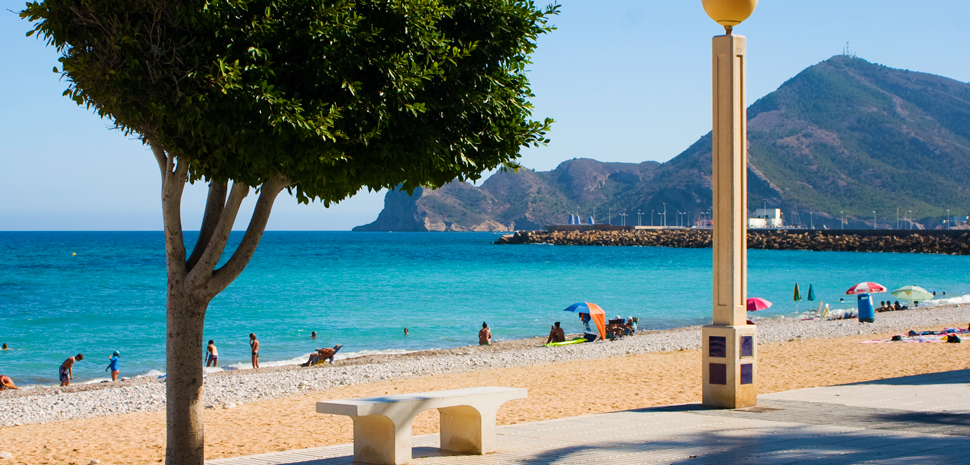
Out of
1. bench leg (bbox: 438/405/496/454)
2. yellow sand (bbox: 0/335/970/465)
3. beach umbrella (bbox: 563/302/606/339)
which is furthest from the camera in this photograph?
beach umbrella (bbox: 563/302/606/339)

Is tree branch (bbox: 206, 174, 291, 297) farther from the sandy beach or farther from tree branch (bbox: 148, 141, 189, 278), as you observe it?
the sandy beach

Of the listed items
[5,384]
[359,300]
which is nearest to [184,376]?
[5,384]

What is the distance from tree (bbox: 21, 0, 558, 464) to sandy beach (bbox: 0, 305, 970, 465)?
3366mm

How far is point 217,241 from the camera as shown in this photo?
19.1 ft

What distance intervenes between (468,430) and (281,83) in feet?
9.95

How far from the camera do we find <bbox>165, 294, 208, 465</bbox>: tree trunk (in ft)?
19.4

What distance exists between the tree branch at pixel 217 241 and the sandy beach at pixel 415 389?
3.14 meters

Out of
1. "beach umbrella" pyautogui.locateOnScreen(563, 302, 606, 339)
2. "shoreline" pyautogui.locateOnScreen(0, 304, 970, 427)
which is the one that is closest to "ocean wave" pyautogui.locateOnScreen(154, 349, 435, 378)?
"shoreline" pyautogui.locateOnScreen(0, 304, 970, 427)

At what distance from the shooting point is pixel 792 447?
6.01m

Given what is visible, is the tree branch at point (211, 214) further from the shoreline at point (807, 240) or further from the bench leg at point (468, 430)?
the shoreline at point (807, 240)

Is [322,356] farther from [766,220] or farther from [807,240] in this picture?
[766,220]

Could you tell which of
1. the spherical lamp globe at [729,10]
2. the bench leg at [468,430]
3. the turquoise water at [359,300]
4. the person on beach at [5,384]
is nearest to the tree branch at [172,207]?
the bench leg at [468,430]

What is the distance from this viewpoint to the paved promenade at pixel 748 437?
18.9 ft

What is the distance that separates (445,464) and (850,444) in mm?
3049
